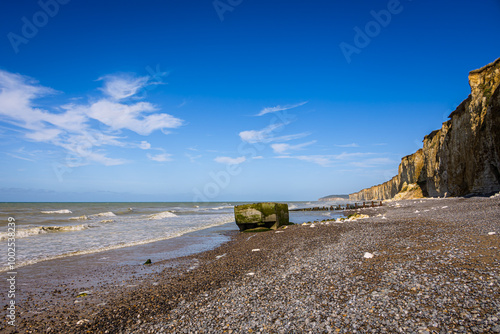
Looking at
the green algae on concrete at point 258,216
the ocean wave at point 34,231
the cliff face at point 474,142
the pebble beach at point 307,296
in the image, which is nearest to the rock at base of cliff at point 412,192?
the cliff face at point 474,142

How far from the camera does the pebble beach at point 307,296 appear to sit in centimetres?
431

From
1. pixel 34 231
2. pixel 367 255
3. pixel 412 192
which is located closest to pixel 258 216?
pixel 367 255

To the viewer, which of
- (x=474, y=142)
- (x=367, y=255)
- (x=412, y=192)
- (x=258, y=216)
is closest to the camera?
(x=367, y=255)

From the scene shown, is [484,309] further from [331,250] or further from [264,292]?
[331,250]

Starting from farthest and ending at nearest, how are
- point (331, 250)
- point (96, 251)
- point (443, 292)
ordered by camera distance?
point (96, 251), point (331, 250), point (443, 292)

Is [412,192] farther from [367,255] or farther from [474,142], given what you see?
[367,255]

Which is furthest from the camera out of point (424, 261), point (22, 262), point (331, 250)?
point (22, 262)

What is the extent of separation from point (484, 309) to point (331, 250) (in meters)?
5.83

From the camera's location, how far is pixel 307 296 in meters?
5.56

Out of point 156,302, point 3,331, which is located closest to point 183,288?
point 156,302

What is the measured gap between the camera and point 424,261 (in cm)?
664

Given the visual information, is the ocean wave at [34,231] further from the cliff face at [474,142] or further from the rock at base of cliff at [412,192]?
the rock at base of cliff at [412,192]

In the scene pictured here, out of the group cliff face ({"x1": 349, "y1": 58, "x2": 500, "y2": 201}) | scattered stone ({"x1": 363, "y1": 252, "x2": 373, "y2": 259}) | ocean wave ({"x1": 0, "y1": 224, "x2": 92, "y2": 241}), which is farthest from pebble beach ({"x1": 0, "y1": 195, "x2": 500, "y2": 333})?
cliff face ({"x1": 349, "y1": 58, "x2": 500, "y2": 201})

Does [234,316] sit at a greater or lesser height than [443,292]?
lesser
